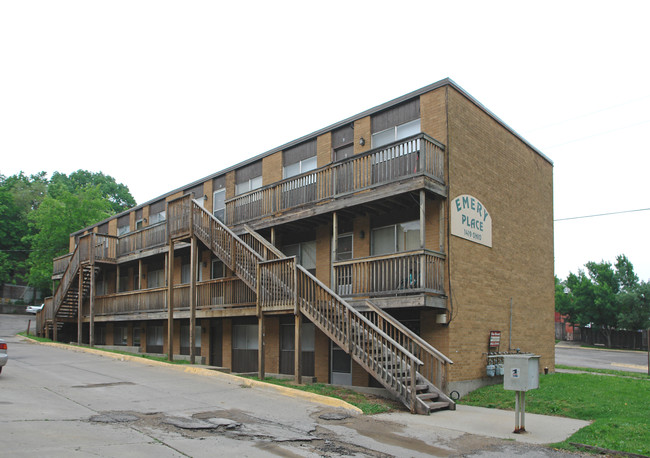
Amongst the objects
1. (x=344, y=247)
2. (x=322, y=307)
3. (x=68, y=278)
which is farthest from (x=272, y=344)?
(x=68, y=278)

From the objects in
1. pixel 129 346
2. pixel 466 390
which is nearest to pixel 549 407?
pixel 466 390

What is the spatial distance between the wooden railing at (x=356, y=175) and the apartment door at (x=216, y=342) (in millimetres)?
5365

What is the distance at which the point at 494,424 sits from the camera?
35.1 feet

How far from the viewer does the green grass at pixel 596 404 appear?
902 centimetres

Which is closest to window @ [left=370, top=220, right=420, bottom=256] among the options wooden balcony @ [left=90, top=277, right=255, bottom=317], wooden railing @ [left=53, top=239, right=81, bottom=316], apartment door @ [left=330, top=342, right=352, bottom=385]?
apartment door @ [left=330, top=342, right=352, bottom=385]

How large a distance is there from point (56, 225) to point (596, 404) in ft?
173

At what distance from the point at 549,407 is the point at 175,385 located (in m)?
Result: 9.11

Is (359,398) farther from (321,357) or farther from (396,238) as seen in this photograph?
(396,238)

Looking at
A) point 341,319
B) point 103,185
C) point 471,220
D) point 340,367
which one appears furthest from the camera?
point 103,185

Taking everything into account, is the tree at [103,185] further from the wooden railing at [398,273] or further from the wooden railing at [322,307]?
the wooden railing at [398,273]

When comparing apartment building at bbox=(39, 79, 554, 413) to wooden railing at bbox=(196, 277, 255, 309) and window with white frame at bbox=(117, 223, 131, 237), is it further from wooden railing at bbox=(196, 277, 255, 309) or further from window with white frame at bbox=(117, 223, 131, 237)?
window with white frame at bbox=(117, 223, 131, 237)

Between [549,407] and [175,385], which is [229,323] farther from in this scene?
[549,407]

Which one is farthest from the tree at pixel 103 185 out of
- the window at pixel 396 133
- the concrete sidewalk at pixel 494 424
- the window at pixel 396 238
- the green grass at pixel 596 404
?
the concrete sidewalk at pixel 494 424

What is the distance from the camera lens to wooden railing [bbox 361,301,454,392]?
12.6m
